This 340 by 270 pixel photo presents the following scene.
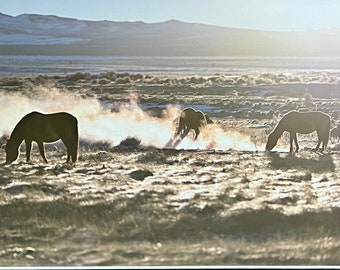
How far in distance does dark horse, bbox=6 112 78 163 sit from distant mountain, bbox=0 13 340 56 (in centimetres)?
126

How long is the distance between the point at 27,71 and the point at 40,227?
12.6 ft

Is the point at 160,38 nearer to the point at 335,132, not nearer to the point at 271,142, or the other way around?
the point at 271,142

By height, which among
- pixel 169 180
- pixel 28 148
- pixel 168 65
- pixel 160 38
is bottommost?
pixel 169 180

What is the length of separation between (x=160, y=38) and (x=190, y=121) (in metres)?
1.14

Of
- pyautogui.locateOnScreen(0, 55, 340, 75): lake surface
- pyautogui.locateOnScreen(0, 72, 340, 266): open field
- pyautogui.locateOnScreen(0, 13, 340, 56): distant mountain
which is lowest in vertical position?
pyautogui.locateOnScreen(0, 72, 340, 266): open field

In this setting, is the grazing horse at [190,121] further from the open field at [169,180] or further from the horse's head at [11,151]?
the horse's head at [11,151]

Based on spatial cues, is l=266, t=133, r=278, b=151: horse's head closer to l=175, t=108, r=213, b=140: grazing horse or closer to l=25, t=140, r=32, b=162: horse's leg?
l=175, t=108, r=213, b=140: grazing horse

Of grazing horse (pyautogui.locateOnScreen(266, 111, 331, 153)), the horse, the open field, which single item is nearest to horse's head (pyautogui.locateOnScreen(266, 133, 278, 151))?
grazing horse (pyautogui.locateOnScreen(266, 111, 331, 153))

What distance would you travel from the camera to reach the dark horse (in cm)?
564

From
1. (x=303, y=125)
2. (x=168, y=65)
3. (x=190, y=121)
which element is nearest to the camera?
(x=303, y=125)

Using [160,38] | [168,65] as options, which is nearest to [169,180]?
[160,38]

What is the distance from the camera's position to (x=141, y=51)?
770cm

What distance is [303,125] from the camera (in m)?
6.51

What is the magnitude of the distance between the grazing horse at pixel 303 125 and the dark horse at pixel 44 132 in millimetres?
2250
